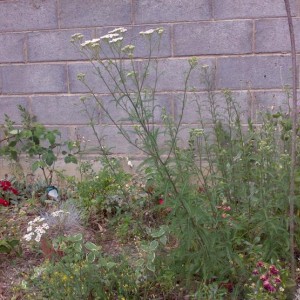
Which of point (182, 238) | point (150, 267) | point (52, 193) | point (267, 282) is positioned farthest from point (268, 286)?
point (52, 193)

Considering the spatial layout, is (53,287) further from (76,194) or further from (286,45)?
(286,45)

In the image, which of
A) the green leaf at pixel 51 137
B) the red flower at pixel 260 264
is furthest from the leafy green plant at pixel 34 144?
the red flower at pixel 260 264

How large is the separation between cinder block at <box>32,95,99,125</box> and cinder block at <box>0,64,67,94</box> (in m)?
0.07

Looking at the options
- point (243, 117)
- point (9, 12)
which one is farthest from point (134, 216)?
point (9, 12)

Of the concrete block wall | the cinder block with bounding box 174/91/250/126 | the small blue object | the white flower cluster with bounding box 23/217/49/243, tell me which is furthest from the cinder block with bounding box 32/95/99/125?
the white flower cluster with bounding box 23/217/49/243

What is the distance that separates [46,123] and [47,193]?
0.79m

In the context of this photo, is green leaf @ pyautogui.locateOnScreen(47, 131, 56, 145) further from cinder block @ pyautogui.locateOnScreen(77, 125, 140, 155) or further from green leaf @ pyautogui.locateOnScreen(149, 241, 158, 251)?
green leaf @ pyautogui.locateOnScreen(149, 241, 158, 251)

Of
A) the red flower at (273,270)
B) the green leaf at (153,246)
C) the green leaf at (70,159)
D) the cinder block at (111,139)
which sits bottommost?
the red flower at (273,270)

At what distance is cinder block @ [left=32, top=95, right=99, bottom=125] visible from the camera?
5.03 meters

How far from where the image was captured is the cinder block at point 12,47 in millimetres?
5059

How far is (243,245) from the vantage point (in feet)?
10.7

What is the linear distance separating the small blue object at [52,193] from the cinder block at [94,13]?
1322mm

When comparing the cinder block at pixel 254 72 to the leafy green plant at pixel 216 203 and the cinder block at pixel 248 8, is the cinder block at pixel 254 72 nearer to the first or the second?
the cinder block at pixel 248 8

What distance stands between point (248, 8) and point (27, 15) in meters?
1.79
